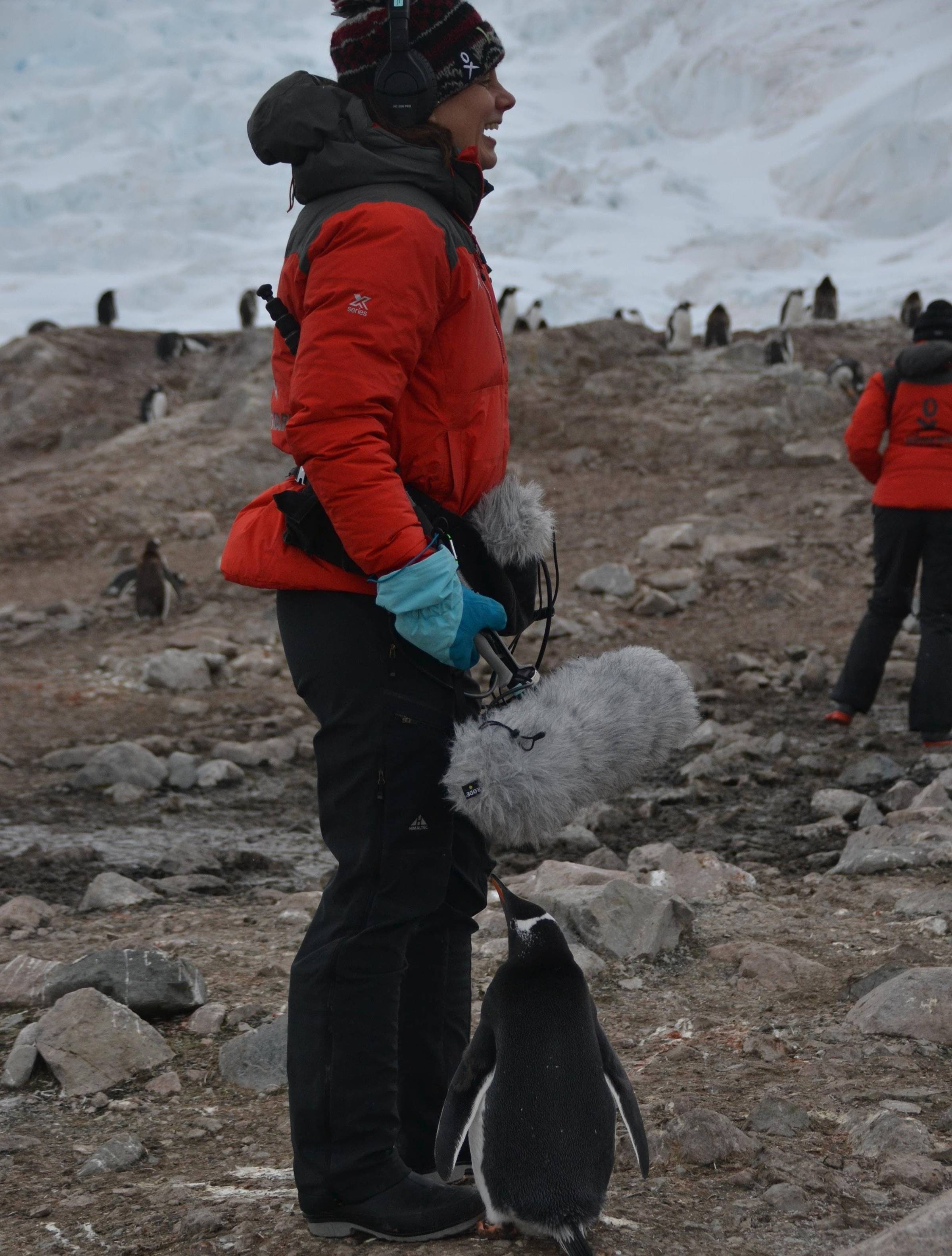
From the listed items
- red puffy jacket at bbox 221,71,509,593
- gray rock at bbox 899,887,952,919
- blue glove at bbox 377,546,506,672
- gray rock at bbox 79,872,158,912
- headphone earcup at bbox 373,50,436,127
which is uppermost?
headphone earcup at bbox 373,50,436,127

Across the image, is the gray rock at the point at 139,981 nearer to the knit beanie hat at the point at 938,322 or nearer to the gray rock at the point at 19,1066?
the gray rock at the point at 19,1066

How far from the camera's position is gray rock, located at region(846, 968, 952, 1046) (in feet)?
7.36

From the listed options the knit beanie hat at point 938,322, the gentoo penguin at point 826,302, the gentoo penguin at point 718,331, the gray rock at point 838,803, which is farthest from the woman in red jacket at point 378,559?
the gentoo penguin at point 826,302

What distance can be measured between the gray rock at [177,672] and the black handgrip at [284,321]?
495 centimetres

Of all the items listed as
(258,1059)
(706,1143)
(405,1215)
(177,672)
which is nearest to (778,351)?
(177,672)

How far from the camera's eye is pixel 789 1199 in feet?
5.66

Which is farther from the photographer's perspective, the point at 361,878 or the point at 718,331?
the point at 718,331

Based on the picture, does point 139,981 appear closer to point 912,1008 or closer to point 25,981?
point 25,981

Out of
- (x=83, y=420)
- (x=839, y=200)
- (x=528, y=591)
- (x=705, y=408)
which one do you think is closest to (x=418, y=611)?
(x=528, y=591)

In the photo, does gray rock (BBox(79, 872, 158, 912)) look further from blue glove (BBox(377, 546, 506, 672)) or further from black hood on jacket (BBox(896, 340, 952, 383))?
black hood on jacket (BBox(896, 340, 952, 383))

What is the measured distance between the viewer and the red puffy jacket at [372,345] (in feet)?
5.14

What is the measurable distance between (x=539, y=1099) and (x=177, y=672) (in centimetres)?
511

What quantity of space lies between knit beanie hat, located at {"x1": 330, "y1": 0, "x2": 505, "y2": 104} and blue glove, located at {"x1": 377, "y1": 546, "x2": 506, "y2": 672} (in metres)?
0.68

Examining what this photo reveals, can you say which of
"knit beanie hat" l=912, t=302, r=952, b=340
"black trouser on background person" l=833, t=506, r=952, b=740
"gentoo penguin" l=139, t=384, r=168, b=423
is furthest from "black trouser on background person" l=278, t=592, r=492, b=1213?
"gentoo penguin" l=139, t=384, r=168, b=423
